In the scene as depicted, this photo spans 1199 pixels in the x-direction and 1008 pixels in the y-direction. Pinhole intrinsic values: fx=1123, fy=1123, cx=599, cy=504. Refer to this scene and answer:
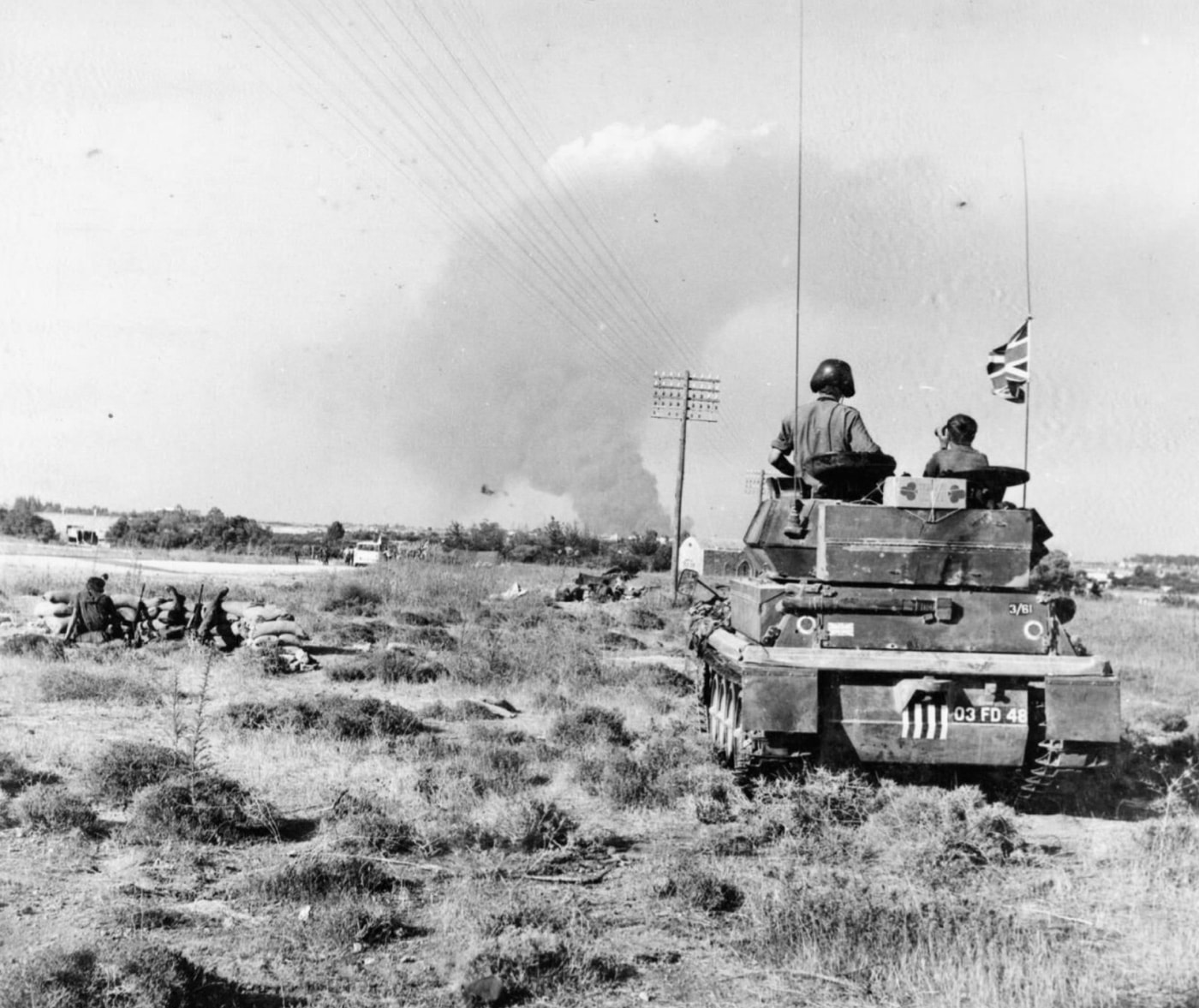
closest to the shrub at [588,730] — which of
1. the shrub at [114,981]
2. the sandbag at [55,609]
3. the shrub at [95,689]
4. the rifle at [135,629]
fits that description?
the shrub at [95,689]

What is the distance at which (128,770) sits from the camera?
25.0 ft

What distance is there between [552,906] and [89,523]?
98783 mm

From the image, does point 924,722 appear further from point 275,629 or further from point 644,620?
point 644,620

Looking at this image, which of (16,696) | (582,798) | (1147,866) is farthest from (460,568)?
(1147,866)

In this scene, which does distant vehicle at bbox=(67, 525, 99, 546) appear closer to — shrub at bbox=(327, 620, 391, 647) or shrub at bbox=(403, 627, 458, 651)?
shrub at bbox=(327, 620, 391, 647)

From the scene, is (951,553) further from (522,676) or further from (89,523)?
(89,523)

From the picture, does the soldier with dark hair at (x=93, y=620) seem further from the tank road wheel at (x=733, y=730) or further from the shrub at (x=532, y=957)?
the shrub at (x=532, y=957)

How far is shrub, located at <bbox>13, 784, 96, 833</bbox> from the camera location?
6.57 m

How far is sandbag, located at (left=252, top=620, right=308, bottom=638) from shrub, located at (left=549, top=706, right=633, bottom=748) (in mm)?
6959

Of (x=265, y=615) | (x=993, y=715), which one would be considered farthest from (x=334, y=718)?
(x=265, y=615)

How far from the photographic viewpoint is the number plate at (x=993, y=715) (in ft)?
23.9

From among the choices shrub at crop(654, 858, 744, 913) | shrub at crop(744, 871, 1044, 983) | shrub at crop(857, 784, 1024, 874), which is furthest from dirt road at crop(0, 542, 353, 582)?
shrub at crop(744, 871, 1044, 983)

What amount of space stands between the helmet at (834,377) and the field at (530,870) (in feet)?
9.77

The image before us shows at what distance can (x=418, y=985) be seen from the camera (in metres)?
4.50
